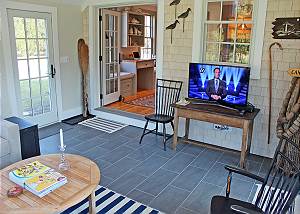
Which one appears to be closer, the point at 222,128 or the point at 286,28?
the point at 286,28

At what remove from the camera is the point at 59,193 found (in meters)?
2.10

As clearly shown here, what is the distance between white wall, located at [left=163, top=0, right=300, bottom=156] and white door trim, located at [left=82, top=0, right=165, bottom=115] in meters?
0.09

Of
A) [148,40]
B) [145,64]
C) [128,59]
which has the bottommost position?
[145,64]

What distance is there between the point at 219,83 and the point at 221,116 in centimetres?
50

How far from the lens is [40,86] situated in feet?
15.8

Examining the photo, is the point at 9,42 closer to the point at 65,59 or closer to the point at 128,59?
the point at 65,59

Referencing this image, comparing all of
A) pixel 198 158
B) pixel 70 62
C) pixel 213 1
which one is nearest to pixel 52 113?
pixel 70 62

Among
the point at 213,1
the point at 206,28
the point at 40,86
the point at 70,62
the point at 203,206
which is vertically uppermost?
the point at 213,1

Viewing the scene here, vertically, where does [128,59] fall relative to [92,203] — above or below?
above

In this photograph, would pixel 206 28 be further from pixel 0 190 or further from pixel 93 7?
pixel 0 190

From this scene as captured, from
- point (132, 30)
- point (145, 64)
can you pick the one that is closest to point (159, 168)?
point (145, 64)

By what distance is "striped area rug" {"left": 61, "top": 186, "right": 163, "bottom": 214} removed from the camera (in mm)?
2584

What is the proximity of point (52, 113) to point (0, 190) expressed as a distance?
3072mm

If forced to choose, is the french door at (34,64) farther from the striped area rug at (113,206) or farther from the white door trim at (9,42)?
the striped area rug at (113,206)
